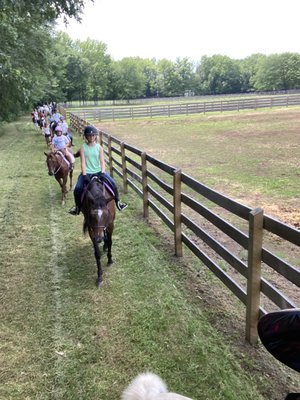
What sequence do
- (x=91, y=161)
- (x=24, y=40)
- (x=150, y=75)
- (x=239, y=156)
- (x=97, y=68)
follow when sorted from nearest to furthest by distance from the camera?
(x=91, y=161)
(x=239, y=156)
(x=24, y=40)
(x=97, y=68)
(x=150, y=75)

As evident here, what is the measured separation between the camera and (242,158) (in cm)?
1493

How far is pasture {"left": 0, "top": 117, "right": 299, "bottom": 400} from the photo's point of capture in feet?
11.8

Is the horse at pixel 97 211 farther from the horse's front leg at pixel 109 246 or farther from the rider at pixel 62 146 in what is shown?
the rider at pixel 62 146

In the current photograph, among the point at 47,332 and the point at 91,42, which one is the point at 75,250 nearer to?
the point at 47,332

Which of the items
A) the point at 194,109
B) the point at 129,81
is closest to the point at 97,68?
the point at 129,81

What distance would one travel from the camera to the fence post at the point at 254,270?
3.85m

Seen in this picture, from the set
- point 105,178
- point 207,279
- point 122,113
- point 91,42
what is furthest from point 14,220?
point 91,42

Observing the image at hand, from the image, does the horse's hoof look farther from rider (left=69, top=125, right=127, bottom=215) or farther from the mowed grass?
the mowed grass

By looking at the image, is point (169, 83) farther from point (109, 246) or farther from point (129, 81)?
point (109, 246)

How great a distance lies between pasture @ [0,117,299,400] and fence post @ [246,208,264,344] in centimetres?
22

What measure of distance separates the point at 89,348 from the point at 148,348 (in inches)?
25.3

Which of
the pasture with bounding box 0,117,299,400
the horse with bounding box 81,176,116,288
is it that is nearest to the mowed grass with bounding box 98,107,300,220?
the pasture with bounding box 0,117,299,400

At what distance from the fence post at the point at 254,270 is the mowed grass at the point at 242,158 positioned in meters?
4.61

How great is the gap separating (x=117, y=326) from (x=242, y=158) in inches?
453
